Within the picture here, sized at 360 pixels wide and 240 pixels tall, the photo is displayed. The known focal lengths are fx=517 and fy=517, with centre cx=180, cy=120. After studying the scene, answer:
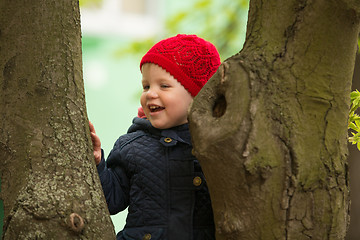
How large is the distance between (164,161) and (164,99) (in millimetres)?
268

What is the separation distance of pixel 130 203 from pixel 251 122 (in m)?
0.83

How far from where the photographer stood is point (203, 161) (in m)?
1.71

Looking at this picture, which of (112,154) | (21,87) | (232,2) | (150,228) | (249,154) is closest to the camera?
(249,154)

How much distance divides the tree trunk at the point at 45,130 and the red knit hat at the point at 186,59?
40 centimetres

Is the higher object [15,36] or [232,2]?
[232,2]

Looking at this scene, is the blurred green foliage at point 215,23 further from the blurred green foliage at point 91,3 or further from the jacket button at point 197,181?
the jacket button at point 197,181

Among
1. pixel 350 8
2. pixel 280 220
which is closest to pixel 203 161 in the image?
pixel 280 220

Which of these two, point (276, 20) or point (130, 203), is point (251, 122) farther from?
point (130, 203)

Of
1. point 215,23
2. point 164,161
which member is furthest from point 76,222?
point 215,23

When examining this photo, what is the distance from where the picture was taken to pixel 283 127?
169 centimetres

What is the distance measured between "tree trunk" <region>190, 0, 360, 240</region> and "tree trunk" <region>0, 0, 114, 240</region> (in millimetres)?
452

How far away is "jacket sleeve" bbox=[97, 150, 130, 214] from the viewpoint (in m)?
2.23

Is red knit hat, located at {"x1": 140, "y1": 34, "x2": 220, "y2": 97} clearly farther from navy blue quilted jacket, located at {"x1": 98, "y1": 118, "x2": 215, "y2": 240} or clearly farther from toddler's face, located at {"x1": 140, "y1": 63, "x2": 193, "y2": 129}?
navy blue quilted jacket, located at {"x1": 98, "y1": 118, "x2": 215, "y2": 240}

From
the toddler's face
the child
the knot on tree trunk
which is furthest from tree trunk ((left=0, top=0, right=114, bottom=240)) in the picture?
the toddler's face
